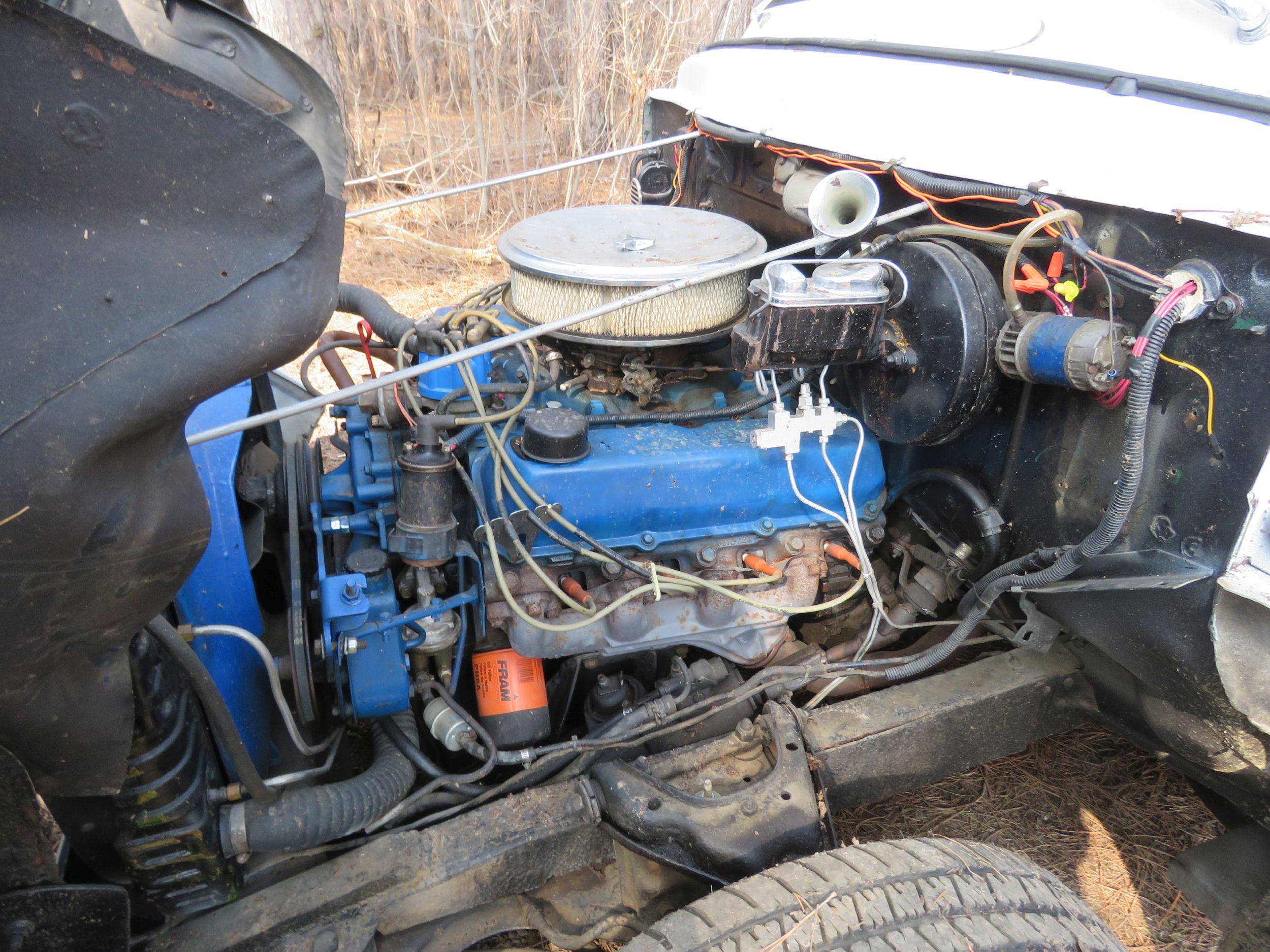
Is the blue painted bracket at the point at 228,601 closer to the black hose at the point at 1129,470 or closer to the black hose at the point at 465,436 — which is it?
the black hose at the point at 465,436

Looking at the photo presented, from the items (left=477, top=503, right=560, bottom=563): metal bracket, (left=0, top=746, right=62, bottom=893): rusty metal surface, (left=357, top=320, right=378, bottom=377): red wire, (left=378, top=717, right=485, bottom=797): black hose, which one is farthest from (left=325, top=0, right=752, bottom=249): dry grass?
(left=0, top=746, right=62, bottom=893): rusty metal surface

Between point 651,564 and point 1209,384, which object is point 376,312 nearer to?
point 651,564

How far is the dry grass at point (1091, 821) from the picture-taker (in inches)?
77.6

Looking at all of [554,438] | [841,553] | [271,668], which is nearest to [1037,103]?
[841,553]

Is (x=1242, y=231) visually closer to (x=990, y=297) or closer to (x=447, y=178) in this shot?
(x=990, y=297)

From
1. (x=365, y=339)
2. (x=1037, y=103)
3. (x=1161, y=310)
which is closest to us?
(x=1161, y=310)

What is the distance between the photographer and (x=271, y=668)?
4.56 feet

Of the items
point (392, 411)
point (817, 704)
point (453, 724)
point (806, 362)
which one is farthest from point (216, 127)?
point (817, 704)

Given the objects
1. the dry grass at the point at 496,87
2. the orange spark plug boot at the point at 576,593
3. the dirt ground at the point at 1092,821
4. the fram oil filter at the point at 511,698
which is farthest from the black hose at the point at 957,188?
the dry grass at the point at 496,87

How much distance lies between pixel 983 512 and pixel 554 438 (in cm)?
89

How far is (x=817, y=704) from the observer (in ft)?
6.44

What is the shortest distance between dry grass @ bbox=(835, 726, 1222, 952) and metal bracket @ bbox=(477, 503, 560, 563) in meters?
1.13

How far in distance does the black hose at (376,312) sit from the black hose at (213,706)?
979 mm

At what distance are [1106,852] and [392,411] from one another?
2.12 m
